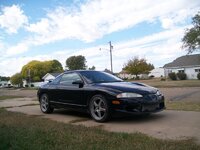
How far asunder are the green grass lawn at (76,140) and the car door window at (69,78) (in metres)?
2.01

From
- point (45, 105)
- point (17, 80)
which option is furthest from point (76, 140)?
point (17, 80)

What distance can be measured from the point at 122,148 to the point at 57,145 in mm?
1096

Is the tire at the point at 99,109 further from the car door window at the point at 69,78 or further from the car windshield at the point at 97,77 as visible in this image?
the car door window at the point at 69,78

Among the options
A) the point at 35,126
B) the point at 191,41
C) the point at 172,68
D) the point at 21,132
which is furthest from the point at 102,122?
the point at 172,68

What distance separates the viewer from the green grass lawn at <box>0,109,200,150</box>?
16.1 ft

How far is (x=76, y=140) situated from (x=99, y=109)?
220 cm

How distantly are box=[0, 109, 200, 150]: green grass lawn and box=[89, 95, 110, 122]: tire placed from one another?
2.83 feet

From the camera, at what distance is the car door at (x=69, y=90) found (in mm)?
8227

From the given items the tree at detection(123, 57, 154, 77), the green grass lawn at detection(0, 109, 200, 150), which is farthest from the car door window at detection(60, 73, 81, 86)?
the tree at detection(123, 57, 154, 77)

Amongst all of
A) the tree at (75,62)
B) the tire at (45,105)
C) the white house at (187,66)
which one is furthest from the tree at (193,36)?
the tree at (75,62)

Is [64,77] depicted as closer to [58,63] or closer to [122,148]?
[122,148]

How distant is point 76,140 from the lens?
5.43 m

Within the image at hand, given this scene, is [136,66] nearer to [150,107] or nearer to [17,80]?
[17,80]

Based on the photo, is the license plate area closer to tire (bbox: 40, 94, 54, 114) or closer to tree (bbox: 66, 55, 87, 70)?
tire (bbox: 40, 94, 54, 114)
